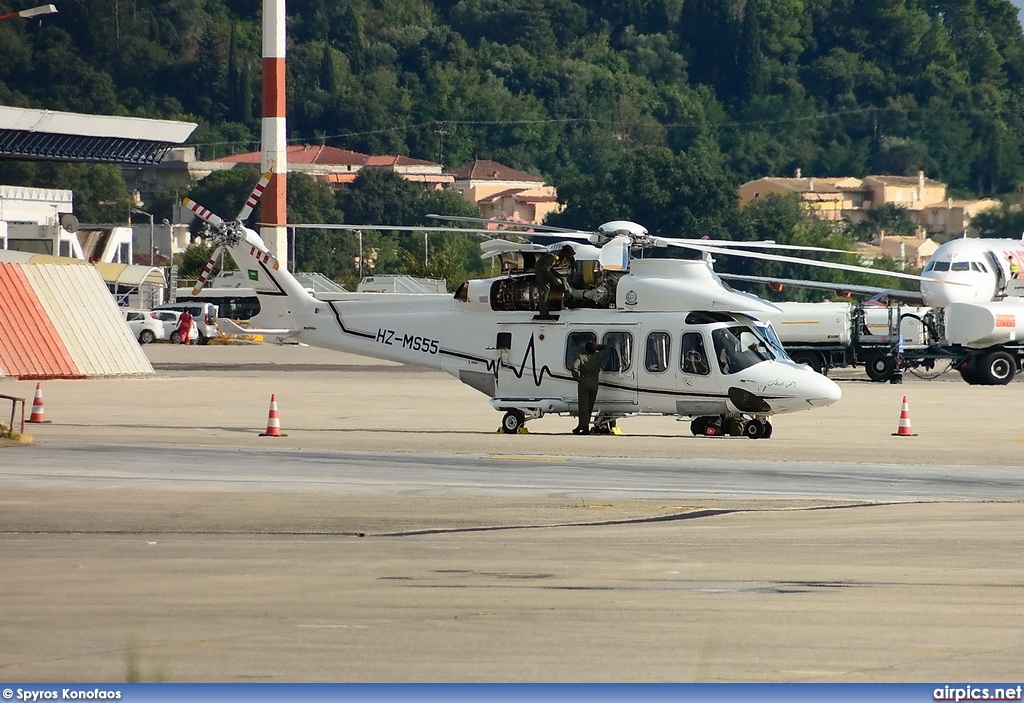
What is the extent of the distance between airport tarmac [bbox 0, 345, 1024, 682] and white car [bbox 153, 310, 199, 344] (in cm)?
4556

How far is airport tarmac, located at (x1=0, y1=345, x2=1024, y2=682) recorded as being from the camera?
8844 mm

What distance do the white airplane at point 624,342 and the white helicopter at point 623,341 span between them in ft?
0.05

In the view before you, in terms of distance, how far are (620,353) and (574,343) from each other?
0.77 meters

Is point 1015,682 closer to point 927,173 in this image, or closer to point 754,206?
point 754,206

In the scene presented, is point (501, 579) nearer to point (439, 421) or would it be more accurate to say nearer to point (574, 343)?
point (574, 343)

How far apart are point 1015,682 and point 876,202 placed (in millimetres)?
166057

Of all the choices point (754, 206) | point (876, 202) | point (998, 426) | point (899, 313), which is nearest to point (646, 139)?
point (876, 202)

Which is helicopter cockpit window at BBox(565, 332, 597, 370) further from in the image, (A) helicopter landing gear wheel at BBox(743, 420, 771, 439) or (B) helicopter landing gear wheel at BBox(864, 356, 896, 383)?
(B) helicopter landing gear wheel at BBox(864, 356, 896, 383)

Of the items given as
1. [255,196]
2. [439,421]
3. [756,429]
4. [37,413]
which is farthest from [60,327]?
[756,429]

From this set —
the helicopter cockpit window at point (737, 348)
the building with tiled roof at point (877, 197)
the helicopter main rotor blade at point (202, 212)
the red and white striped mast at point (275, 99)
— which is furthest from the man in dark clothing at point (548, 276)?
the building with tiled roof at point (877, 197)

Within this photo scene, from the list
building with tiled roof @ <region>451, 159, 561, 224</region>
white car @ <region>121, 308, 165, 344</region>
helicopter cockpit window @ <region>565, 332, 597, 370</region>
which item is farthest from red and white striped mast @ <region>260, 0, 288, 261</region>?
building with tiled roof @ <region>451, 159, 561, 224</region>

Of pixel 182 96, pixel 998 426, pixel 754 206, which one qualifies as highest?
pixel 182 96

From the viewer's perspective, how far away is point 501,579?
1141cm

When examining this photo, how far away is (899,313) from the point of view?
42406mm
